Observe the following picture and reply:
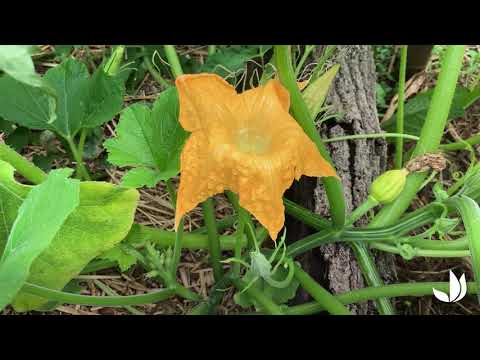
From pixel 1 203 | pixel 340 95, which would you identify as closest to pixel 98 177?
pixel 1 203

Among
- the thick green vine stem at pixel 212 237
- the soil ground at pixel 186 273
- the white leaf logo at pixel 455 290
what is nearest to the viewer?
the white leaf logo at pixel 455 290

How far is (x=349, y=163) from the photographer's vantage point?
1.35 meters

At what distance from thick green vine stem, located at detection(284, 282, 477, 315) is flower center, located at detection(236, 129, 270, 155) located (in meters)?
0.33

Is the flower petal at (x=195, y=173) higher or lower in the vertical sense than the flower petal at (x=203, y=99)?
lower

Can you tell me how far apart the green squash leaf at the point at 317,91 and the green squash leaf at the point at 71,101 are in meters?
0.36

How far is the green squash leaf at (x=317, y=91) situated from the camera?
3.72 ft

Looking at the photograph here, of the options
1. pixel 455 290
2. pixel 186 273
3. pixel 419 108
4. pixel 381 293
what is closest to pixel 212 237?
pixel 186 273

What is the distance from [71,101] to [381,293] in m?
0.68

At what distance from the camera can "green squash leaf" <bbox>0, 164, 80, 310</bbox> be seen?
760 millimetres

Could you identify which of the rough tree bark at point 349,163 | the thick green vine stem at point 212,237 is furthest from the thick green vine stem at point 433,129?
the thick green vine stem at point 212,237

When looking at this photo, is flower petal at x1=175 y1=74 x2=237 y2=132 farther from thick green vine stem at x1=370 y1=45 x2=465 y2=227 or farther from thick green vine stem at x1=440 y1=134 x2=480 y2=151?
thick green vine stem at x1=440 y1=134 x2=480 y2=151

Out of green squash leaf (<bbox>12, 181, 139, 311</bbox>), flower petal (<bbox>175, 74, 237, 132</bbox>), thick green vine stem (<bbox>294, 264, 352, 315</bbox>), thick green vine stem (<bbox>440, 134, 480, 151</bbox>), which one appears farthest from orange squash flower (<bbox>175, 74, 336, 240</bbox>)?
thick green vine stem (<bbox>440, 134, 480, 151</bbox>)

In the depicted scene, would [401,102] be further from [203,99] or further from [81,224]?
[81,224]

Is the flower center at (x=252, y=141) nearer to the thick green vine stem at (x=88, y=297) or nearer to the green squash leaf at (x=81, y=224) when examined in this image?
the green squash leaf at (x=81, y=224)
